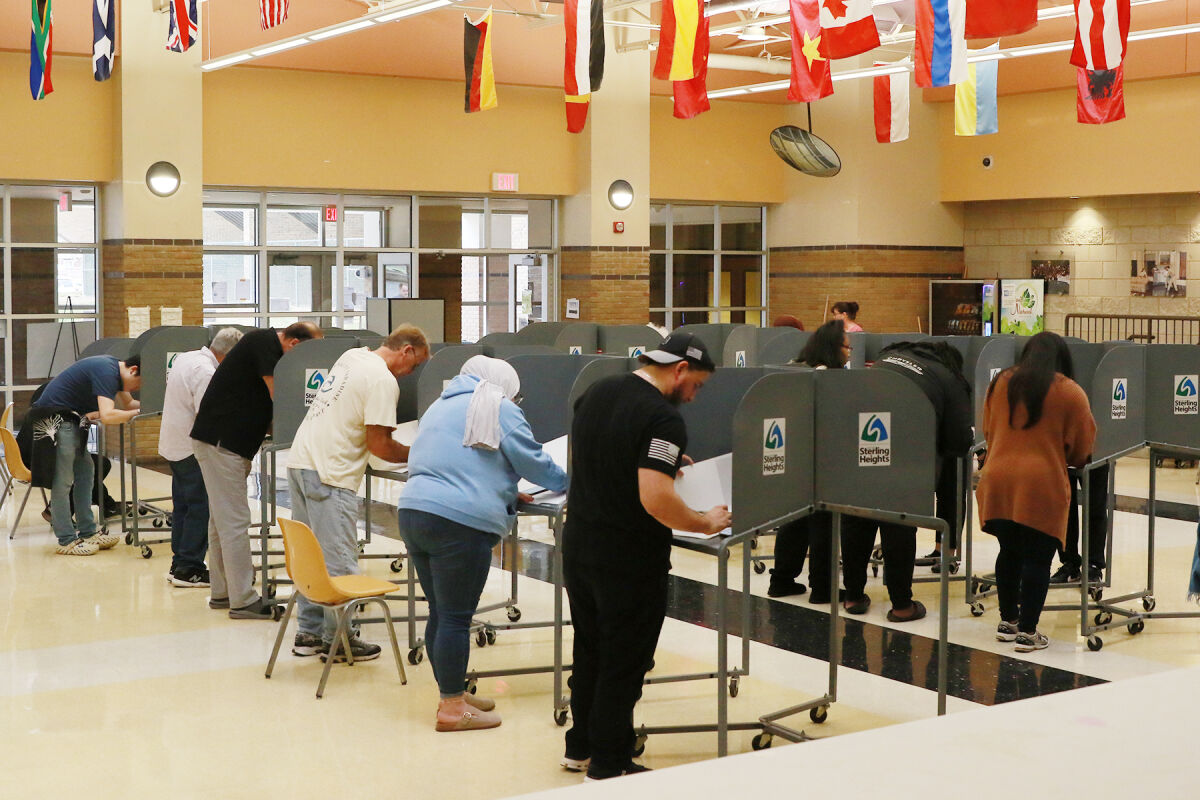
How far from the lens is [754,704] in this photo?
4.81 meters

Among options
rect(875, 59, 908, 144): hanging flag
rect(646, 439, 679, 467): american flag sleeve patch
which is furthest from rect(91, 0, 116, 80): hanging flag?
rect(646, 439, 679, 467): american flag sleeve patch

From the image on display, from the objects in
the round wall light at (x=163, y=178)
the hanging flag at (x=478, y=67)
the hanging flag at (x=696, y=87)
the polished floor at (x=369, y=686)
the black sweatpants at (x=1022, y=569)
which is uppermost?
the hanging flag at (x=478, y=67)

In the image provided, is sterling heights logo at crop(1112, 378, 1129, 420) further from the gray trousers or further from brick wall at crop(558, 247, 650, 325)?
brick wall at crop(558, 247, 650, 325)

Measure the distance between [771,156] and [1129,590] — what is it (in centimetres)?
1064

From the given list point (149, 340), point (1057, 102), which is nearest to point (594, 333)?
point (149, 340)

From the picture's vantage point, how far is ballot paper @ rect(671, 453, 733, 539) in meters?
4.44

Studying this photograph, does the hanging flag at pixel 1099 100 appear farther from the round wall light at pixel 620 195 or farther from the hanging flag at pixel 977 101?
the round wall light at pixel 620 195

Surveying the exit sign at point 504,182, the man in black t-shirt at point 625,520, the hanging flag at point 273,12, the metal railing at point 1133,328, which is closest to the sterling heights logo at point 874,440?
the man in black t-shirt at point 625,520

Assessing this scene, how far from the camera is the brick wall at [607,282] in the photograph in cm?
1454

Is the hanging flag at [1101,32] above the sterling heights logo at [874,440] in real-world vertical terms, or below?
above

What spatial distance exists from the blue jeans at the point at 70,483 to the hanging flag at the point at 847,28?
5478mm

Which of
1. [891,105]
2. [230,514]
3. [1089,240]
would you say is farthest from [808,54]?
[1089,240]

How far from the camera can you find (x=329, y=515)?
520cm

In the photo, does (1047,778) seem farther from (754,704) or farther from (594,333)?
(594,333)
